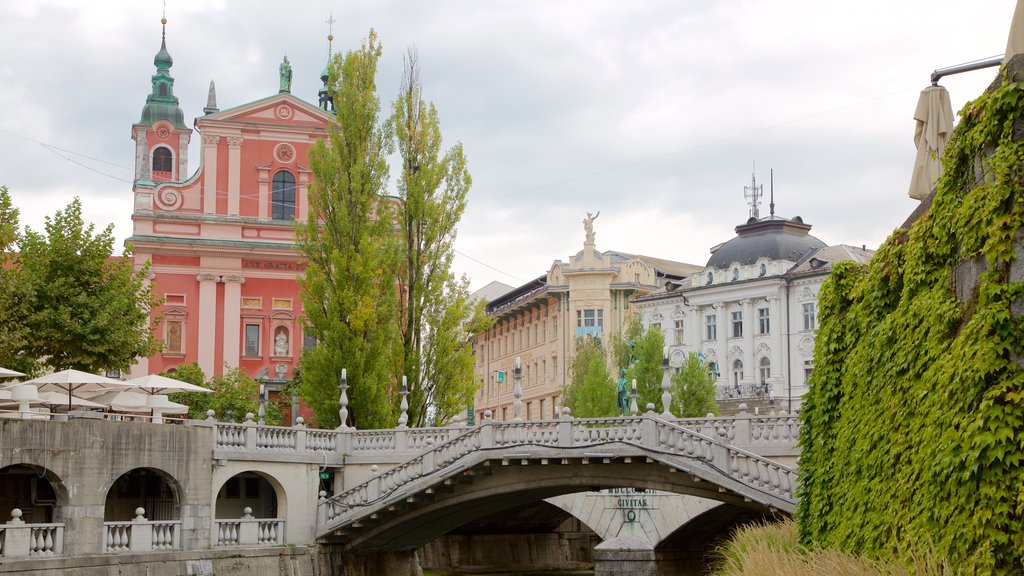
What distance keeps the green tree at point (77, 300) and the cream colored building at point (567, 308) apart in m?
32.1

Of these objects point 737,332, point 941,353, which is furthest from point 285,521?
point 737,332

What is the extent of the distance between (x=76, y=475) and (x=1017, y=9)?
24.4m

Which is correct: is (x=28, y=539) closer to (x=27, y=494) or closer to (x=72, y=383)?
(x=27, y=494)

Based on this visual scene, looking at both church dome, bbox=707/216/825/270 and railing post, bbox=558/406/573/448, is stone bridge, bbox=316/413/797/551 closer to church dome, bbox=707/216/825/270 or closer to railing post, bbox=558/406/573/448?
railing post, bbox=558/406/573/448

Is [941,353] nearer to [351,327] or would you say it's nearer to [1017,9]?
[1017,9]

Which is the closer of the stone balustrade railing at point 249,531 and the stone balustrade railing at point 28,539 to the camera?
the stone balustrade railing at point 28,539

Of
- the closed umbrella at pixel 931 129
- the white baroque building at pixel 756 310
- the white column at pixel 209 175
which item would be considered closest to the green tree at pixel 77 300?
the white column at pixel 209 175

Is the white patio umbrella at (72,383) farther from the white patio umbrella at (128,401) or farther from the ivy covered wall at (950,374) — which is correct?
the ivy covered wall at (950,374)

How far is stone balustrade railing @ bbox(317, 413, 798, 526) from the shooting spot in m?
28.3

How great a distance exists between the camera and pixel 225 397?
48.0 metres

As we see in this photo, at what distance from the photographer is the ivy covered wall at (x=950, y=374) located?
496 inches

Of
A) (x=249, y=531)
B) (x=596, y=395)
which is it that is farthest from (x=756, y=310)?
(x=249, y=531)

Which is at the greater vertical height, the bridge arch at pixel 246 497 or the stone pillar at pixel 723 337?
the stone pillar at pixel 723 337

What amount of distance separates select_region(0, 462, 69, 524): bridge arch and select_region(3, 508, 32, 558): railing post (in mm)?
2005
